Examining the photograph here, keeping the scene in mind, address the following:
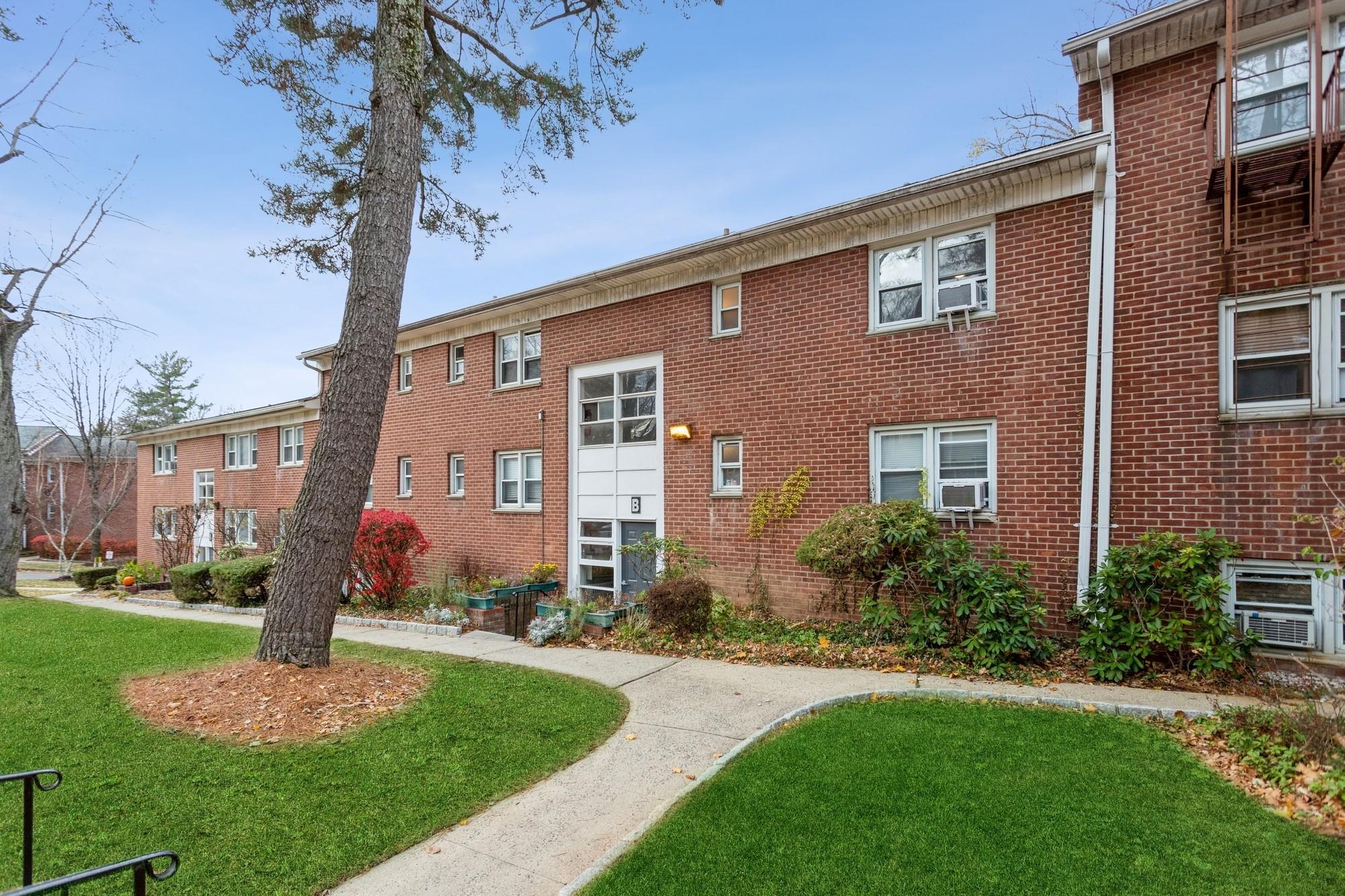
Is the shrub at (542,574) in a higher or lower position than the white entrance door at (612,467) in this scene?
lower

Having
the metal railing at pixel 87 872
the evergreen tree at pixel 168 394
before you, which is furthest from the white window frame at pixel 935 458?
the evergreen tree at pixel 168 394

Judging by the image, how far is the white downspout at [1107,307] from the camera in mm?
7016

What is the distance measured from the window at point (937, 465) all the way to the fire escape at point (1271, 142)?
2.86 meters

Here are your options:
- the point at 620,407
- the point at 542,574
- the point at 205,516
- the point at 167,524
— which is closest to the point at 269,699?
the point at 542,574

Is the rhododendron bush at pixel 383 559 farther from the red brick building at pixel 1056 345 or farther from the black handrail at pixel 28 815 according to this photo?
the black handrail at pixel 28 815

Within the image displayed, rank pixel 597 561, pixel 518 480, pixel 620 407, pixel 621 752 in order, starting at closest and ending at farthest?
pixel 621 752, pixel 620 407, pixel 597 561, pixel 518 480

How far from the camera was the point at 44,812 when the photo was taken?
12.4ft

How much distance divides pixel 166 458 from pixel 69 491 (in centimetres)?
1703

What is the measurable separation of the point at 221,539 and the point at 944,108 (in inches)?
968

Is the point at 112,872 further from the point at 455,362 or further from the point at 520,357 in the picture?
the point at 455,362

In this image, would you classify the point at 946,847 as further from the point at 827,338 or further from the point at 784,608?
the point at 827,338

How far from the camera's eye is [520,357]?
44.3 ft

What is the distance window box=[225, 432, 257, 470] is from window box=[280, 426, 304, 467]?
6.08 ft

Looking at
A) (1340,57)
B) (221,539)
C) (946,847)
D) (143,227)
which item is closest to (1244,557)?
(1340,57)
